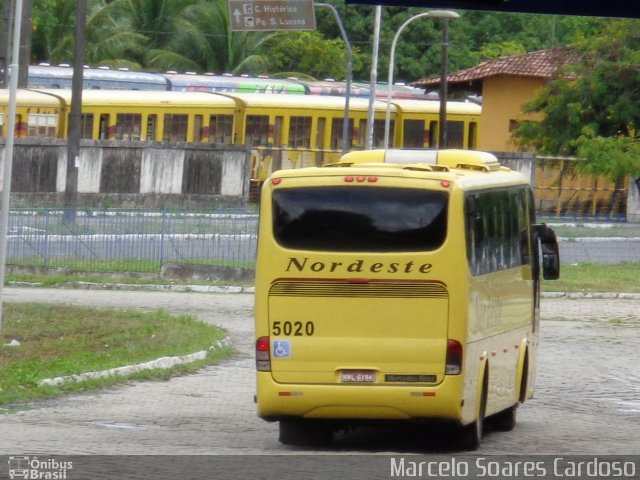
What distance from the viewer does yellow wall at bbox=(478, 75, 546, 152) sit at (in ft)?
185

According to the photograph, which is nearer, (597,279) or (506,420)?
(506,420)

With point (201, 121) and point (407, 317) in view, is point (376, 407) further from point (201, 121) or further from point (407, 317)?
point (201, 121)

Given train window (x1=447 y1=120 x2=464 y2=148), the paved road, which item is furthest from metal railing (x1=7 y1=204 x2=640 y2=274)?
train window (x1=447 y1=120 x2=464 y2=148)

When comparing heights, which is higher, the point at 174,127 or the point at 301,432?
the point at 174,127

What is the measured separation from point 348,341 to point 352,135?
126 feet

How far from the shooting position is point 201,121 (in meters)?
47.7

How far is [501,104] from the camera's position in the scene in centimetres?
5700

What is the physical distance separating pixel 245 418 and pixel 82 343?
530cm

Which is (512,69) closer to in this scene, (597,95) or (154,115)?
(597,95)

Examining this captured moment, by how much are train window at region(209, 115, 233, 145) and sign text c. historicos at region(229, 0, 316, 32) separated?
15.1 metres

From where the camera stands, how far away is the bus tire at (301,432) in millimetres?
12320

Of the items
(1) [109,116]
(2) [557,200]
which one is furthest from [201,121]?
(2) [557,200]

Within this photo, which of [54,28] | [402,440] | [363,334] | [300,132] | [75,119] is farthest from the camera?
[54,28]

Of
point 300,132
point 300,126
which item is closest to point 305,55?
point 300,132
